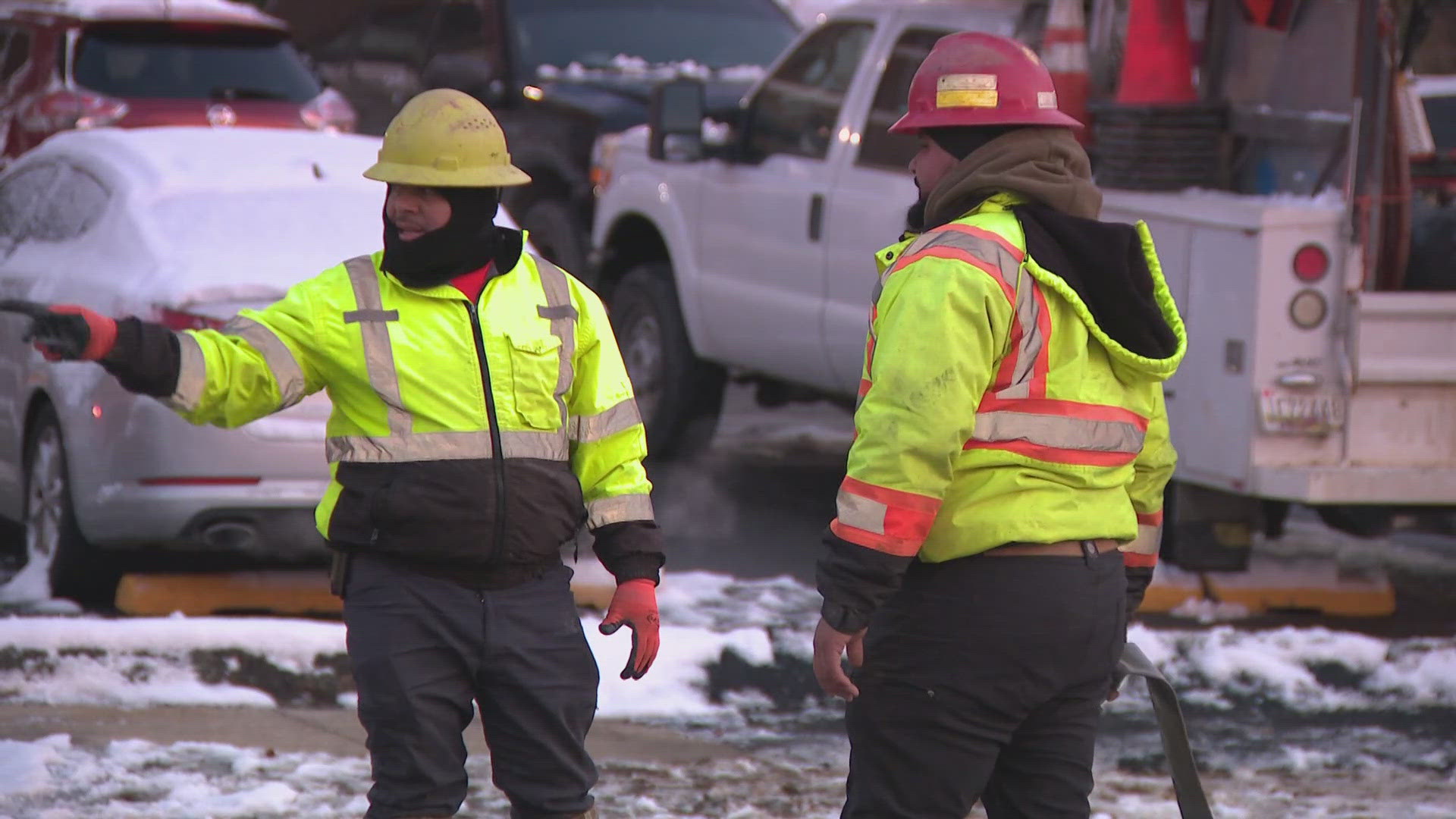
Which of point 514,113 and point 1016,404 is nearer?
point 1016,404

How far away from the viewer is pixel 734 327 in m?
9.48

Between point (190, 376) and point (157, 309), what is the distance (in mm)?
3045

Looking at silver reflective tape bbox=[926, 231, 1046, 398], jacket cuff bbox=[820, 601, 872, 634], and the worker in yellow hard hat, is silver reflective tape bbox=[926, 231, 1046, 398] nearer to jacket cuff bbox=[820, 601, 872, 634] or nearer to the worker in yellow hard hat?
jacket cuff bbox=[820, 601, 872, 634]

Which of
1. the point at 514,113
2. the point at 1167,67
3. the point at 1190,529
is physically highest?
the point at 1167,67

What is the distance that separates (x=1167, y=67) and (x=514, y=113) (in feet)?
17.0

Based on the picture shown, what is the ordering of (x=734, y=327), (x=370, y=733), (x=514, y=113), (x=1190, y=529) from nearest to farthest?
(x=370, y=733), (x=1190, y=529), (x=734, y=327), (x=514, y=113)

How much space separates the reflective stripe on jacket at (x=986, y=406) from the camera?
3.32 meters

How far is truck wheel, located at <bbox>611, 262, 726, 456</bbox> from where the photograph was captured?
32.9 feet

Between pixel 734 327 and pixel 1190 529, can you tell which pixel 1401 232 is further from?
pixel 734 327

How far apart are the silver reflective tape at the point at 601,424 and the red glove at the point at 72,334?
874 millimetres

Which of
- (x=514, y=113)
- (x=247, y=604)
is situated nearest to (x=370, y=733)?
(x=247, y=604)

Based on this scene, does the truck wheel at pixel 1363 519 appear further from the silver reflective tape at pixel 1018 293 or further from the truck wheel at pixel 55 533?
the silver reflective tape at pixel 1018 293

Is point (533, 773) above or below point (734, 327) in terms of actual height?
above

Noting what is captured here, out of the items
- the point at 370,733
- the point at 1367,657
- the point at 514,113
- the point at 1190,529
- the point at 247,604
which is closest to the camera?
the point at 370,733
